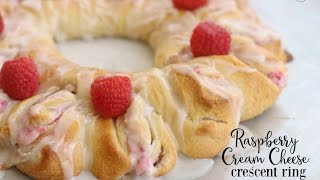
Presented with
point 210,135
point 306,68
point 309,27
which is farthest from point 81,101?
point 309,27

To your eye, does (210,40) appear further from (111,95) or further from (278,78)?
(111,95)

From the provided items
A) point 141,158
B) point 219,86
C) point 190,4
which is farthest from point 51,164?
point 190,4

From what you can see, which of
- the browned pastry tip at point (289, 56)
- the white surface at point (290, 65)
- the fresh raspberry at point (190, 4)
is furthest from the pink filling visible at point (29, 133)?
the browned pastry tip at point (289, 56)

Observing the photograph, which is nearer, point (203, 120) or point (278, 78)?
point (203, 120)

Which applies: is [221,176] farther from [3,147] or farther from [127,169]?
[3,147]

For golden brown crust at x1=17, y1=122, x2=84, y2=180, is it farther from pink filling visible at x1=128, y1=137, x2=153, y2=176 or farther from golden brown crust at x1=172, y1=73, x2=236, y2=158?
golden brown crust at x1=172, y1=73, x2=236, y2=158
